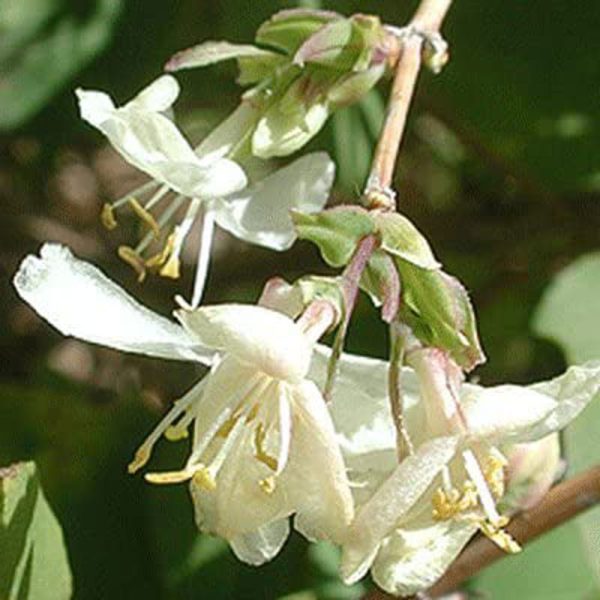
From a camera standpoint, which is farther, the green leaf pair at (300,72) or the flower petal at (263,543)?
the green leaf pair at (300,72)

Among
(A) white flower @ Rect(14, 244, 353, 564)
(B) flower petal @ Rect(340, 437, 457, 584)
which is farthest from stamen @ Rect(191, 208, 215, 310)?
(B) flower petal @ Rect(340, 437, 457, 584)

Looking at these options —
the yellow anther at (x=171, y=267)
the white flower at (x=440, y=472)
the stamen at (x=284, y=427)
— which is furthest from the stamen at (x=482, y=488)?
the yellow anther at (x=171, y=267)

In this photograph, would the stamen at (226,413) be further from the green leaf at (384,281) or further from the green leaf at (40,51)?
the green leaf at (40,51)

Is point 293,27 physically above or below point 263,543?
above

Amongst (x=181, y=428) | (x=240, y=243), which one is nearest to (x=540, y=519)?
(x=181, y=428)

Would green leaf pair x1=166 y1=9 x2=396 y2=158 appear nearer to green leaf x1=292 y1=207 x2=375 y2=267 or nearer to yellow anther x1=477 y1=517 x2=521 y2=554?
green leaf x1=292 y1=207 x2=375 y2=267

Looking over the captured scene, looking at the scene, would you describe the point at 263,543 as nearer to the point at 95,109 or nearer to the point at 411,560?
the point at 411,560
